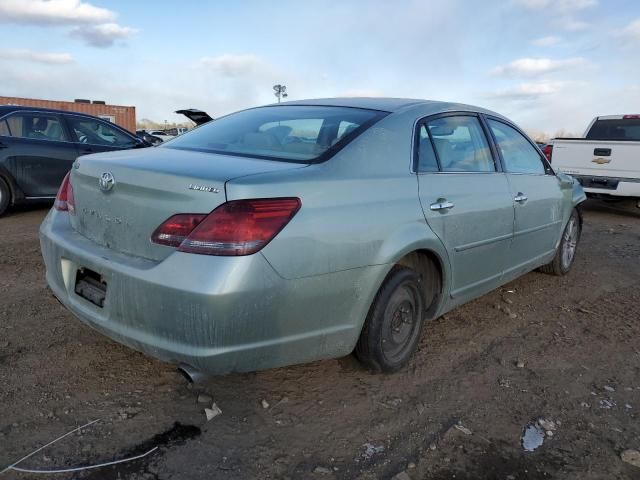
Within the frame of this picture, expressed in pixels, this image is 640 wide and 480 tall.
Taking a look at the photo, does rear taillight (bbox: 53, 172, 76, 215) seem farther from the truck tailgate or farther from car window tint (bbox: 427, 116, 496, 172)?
the truck tailgate

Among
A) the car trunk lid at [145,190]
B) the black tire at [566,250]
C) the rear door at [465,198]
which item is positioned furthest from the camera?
the black tire at [566,250]

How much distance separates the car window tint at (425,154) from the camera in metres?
3.10

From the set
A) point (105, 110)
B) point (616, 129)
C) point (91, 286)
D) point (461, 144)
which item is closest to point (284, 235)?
point (91, 286)

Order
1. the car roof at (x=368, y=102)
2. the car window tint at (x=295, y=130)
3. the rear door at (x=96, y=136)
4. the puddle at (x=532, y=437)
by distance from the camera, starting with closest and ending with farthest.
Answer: the puddle at (x=532, y=437) → the car window tint at (x=295, y=130) → the car roof at (x=368, y=102) → the rear door at (x=96, y=136)

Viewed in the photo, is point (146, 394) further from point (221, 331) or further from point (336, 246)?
point (336, 246)

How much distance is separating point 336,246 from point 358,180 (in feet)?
1.27

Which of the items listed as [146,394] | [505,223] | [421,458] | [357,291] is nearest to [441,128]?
[505,223]

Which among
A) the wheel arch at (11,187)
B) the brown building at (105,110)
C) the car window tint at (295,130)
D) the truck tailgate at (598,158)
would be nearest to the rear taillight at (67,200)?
the car window tint at (295,130)

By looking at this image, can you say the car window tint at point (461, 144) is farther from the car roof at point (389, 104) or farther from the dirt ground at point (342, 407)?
A: the dirt ground at point (342, 407)

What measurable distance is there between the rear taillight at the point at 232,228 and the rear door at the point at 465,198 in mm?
1059

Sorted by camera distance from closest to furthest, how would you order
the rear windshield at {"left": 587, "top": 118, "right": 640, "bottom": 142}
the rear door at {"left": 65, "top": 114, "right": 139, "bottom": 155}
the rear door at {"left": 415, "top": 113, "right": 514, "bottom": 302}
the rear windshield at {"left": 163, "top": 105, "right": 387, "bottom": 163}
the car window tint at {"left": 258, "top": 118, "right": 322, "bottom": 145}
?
the rear windshield at {"left": 163, "top": 105, "right": 387, "bottom": 163}
the car window tint at {"left": 258, "top": 118, "right": 322, "bottom": 145}
the rear door at {"left": 415, "top": 113, "right": 514, "bottom": 302}
the rear door at {"left": 65, "top": 114, "right": 139, "bottom": 155}
the rear windshield at {"left": 587, "top": 118, "right": 640, "bottom": 142}

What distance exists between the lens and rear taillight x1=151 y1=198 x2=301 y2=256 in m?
2.17

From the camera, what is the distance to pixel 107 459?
7.39ft

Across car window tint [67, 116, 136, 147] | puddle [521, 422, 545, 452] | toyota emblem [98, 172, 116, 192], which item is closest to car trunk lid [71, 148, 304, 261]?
toyota emblem [98, 172, 116, 192]
